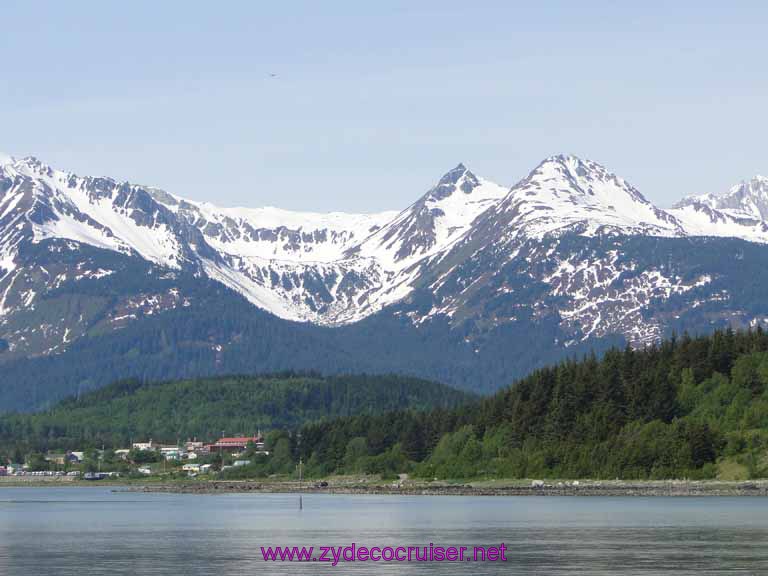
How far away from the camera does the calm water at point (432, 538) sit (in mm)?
118188

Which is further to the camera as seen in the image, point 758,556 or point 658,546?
point 658,546

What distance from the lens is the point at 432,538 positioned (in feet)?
481

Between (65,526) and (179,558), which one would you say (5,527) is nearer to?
(65,526)

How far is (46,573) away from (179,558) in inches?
566

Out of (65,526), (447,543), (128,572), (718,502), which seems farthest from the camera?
(718,502)

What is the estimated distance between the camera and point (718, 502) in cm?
19350

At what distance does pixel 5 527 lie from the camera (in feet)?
593

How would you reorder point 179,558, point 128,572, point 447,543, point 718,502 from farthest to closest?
point 718,502, point 447,543, point 179,558, point 128,572

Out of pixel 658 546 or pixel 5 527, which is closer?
pixel 658 546

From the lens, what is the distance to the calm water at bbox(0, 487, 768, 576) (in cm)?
11819

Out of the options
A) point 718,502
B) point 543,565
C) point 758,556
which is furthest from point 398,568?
point 718,502

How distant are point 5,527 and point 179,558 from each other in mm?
58017

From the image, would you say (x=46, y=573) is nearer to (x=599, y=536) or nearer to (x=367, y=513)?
(x=599, y=536)

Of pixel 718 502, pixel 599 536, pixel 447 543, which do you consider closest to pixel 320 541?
pixel 447 543
